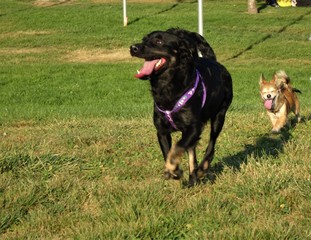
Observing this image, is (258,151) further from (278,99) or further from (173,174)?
(278,99)

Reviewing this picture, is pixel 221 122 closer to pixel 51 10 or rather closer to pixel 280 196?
pixel 280 196

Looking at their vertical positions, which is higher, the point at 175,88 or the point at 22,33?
the point at 175,88

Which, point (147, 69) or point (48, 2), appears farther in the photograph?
point (48, 2)

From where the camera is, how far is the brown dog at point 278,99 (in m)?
9.51

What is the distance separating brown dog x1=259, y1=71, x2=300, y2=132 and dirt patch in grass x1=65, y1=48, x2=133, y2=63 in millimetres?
14196

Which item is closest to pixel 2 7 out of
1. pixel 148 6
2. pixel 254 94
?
pixel 148 6

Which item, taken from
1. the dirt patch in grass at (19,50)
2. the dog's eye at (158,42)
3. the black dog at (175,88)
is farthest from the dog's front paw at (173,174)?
the dirt patch in grass at (19,50)

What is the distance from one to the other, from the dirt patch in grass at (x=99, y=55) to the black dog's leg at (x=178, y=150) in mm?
18911

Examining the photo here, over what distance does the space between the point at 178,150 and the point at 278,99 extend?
17.1 ft

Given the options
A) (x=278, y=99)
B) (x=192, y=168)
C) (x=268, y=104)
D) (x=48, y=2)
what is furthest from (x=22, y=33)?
(x=192, y=168)

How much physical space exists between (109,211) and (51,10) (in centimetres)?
3377

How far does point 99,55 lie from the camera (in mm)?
25484

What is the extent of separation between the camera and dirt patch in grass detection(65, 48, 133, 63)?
24.5m

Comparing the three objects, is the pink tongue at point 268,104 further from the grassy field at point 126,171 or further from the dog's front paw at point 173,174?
the dog's front paw at point 173,174
